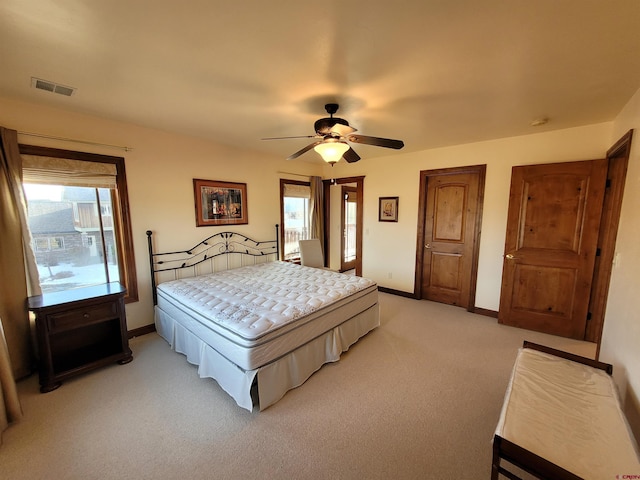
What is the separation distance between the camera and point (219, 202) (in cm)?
389

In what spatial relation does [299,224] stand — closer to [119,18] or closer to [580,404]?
[119,18]

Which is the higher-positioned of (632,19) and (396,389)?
(632,19)

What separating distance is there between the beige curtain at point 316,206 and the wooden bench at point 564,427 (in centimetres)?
407

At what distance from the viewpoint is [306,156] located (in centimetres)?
457

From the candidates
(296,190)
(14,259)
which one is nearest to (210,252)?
(14,259)

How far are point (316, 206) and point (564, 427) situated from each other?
4.58 meters

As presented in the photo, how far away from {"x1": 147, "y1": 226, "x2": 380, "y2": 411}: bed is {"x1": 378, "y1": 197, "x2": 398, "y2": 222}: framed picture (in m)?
1.78

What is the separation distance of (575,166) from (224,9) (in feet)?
12.7

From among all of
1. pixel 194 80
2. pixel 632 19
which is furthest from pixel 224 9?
pixel 632 19

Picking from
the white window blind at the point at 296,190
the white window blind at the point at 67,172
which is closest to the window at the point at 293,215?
the white window blind at the point at 296,190

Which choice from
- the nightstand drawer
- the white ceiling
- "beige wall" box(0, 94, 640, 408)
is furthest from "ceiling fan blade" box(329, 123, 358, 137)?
the nightstand drawer

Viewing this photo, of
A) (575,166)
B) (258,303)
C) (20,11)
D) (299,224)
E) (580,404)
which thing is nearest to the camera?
(20,11)

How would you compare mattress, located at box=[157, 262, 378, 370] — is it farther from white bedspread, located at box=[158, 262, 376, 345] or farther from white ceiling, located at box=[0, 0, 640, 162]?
white ceiling, located at box=[0, 0, 640, 162]

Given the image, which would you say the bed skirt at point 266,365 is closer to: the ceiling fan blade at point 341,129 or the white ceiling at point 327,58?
the ceiling fan blade at point 341,129
